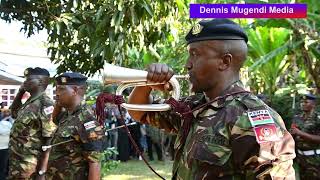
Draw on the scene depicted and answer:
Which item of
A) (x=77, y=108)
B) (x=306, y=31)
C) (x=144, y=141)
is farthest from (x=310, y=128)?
(x=144, y=141)

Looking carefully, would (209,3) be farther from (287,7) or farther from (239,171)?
(239,171)

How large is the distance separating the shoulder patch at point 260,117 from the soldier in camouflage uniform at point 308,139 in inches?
158

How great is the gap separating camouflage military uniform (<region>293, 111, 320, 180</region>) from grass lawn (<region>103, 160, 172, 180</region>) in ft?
11.0

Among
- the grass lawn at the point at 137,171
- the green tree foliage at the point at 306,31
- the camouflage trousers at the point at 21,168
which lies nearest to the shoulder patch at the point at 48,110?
the camouflage trousers at the point at 21,168

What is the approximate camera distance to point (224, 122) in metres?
1.78

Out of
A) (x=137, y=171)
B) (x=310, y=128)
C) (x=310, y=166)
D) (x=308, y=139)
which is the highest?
(x=310, y=128)

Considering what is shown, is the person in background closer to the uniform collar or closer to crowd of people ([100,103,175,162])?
the uniform collar

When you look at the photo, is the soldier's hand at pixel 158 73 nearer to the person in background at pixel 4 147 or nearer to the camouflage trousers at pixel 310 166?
the camouflage trousers at pixel 310 166

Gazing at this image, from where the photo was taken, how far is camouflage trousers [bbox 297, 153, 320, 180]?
5.68 meters

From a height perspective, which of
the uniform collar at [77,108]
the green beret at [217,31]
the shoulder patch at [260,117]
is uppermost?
the green beret at [217,31]

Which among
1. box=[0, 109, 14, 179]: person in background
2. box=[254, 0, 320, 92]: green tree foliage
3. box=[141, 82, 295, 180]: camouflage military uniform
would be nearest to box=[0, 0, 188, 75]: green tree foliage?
box=[254, 0, 320, 92]: green tree foliage

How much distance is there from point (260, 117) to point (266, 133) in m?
0.07

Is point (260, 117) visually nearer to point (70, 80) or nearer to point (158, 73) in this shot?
point (158, 73)

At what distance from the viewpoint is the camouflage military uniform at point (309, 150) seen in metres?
5.66
